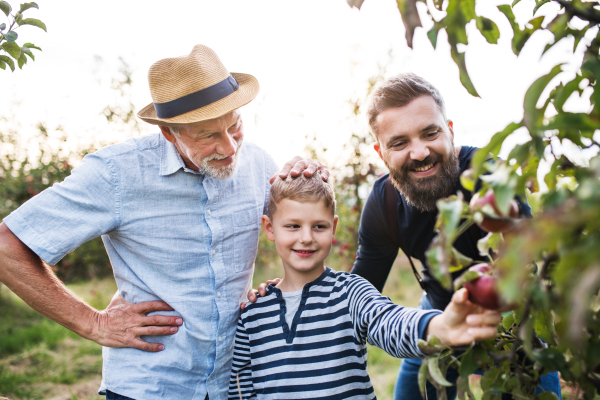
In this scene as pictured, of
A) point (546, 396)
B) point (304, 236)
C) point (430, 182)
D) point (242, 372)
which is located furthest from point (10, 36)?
point (546, 396)

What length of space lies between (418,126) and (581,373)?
1353mm

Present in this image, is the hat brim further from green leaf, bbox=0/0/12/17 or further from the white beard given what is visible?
green leaf, bbox=0/0/12/17

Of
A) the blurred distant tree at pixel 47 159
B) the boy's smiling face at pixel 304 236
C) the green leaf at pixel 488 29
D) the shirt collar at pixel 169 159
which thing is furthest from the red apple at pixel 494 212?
the blurred distant tree at pixel 47 159

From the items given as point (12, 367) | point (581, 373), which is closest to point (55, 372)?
point (12, 367)

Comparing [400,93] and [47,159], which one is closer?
[400,93]

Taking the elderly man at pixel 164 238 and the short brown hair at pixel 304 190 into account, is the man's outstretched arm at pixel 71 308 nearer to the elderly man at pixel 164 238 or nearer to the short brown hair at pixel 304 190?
the elderly man at pixel 164 238

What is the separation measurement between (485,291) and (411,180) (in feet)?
4.04

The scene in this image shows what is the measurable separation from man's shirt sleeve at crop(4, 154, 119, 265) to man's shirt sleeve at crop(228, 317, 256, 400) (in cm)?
75

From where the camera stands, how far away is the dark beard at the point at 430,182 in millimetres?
2037

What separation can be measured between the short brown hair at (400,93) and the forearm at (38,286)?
1.61m

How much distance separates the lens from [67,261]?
677 centimetres

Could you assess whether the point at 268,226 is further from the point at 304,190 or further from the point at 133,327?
the point at 133,327

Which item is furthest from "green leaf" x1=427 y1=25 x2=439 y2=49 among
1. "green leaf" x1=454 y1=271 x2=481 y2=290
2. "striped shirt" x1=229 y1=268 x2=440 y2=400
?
"striped shirt" x1=229 y1=268 x2=440 y2=400

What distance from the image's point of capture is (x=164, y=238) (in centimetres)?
196
